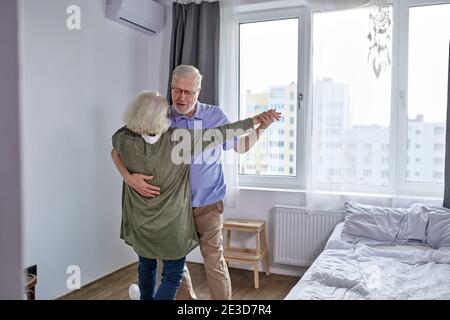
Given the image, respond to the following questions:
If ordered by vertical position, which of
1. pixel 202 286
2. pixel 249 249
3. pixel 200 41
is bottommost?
pixel 202 286

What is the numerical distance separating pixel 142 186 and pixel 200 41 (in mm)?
1859

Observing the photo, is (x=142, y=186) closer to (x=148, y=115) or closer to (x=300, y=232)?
(x=148, y=115)

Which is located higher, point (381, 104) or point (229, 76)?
point (229, 76)

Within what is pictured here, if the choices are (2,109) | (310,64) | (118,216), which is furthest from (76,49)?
(2,109)

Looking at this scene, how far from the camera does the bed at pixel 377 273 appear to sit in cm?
156

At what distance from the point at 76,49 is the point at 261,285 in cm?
209

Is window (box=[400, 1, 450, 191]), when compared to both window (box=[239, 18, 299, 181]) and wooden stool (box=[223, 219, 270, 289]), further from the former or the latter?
wooden stool (box=[223, 219, 270, 289])

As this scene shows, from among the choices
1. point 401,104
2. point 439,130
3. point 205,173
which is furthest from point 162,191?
point 439,130

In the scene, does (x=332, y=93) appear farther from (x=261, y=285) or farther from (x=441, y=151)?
(x=261, y=285)

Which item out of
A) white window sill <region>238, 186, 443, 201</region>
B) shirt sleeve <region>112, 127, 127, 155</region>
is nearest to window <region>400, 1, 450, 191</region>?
white window sill <region>238, 186, 443, 201</region>

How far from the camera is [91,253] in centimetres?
277

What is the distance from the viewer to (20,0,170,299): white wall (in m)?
2.27

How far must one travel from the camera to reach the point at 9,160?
364mm

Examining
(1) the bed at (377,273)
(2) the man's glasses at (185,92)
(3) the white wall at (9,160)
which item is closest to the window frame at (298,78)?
(1) the bed at (377,273)
